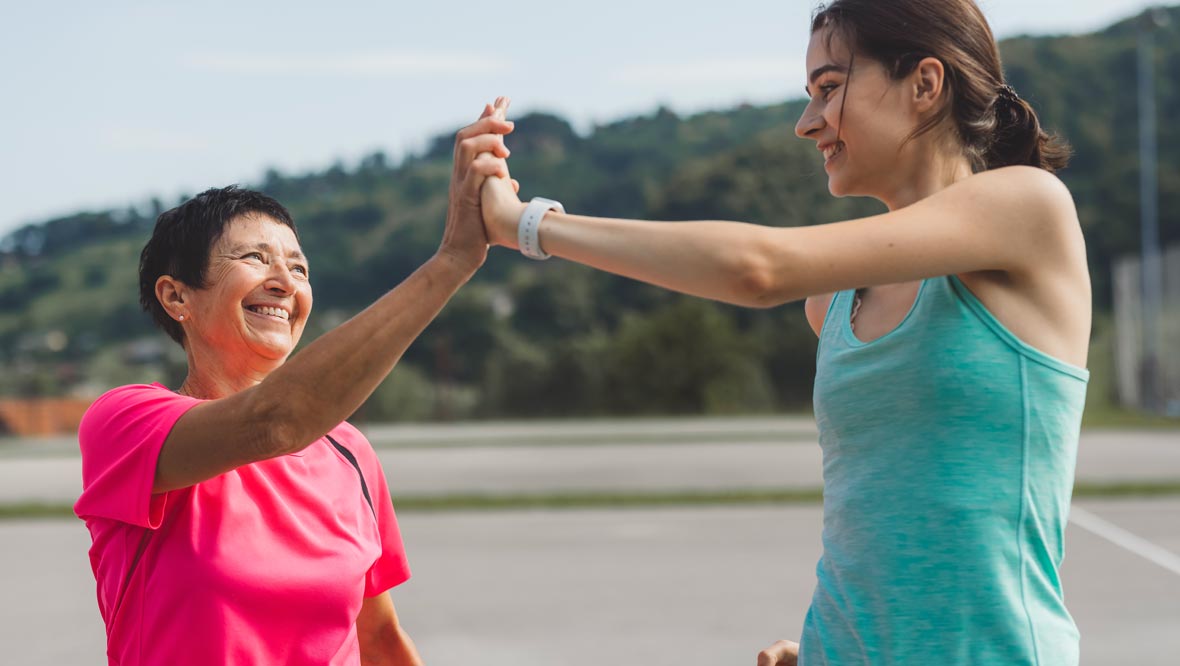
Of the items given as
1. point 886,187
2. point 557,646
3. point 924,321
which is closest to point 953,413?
point 924,321

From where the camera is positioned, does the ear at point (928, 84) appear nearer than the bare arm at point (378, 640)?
Yes

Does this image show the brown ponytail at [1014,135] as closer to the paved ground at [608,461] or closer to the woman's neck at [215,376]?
the woman's neck at [215,376]

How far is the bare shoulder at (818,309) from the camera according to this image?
2.06m

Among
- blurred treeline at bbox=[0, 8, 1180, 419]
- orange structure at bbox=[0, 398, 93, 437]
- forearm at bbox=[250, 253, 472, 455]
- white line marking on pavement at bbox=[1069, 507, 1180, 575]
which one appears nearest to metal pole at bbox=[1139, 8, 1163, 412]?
blurred treeline at bbox=[0, 8, 1180, 419]

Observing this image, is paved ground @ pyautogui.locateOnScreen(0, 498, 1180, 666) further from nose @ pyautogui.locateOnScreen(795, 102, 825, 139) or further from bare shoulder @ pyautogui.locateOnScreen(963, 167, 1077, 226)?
bare shoulder @ pyautogui.locateOnScreen(963, 167, 1077, 226)

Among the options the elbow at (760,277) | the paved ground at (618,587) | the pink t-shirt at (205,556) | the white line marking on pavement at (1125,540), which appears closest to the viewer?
the elbow at (760,277)

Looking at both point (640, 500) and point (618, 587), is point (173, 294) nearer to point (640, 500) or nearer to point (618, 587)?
point (618, 587)

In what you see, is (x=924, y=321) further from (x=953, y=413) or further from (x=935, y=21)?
(x=935, y=21)

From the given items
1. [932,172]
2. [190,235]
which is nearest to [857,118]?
[932,172]

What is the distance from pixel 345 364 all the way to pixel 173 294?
0.62 metres

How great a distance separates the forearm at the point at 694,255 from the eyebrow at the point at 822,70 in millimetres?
383

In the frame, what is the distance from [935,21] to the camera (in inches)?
69.0

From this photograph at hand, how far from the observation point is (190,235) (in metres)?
2.15

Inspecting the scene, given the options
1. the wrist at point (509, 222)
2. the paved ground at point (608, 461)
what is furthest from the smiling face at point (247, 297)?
the paved ground at point (608, 461)
